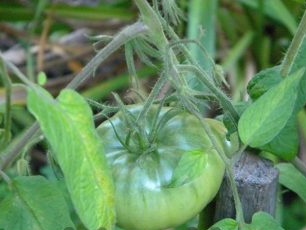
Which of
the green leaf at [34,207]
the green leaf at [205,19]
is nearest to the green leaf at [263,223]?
the green leaf at [34,207]

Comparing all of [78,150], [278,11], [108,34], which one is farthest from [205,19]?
[78,150]

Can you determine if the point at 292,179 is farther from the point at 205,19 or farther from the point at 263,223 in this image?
the point at 205,19

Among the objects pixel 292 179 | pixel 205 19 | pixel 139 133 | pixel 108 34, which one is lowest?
pixel 108 34

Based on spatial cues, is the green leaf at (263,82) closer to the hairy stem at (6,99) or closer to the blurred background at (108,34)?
the hairy stem at (6,99)

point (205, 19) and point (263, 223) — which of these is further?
point (205, 19)

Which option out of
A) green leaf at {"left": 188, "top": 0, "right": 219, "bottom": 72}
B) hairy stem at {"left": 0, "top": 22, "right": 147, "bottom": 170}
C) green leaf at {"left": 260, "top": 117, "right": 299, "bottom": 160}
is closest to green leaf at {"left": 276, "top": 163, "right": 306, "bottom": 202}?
green leaf at {"left": 260, "top": 117, "right": 299, "bottom": 160}

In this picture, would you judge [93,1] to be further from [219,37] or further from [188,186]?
[188,186]
